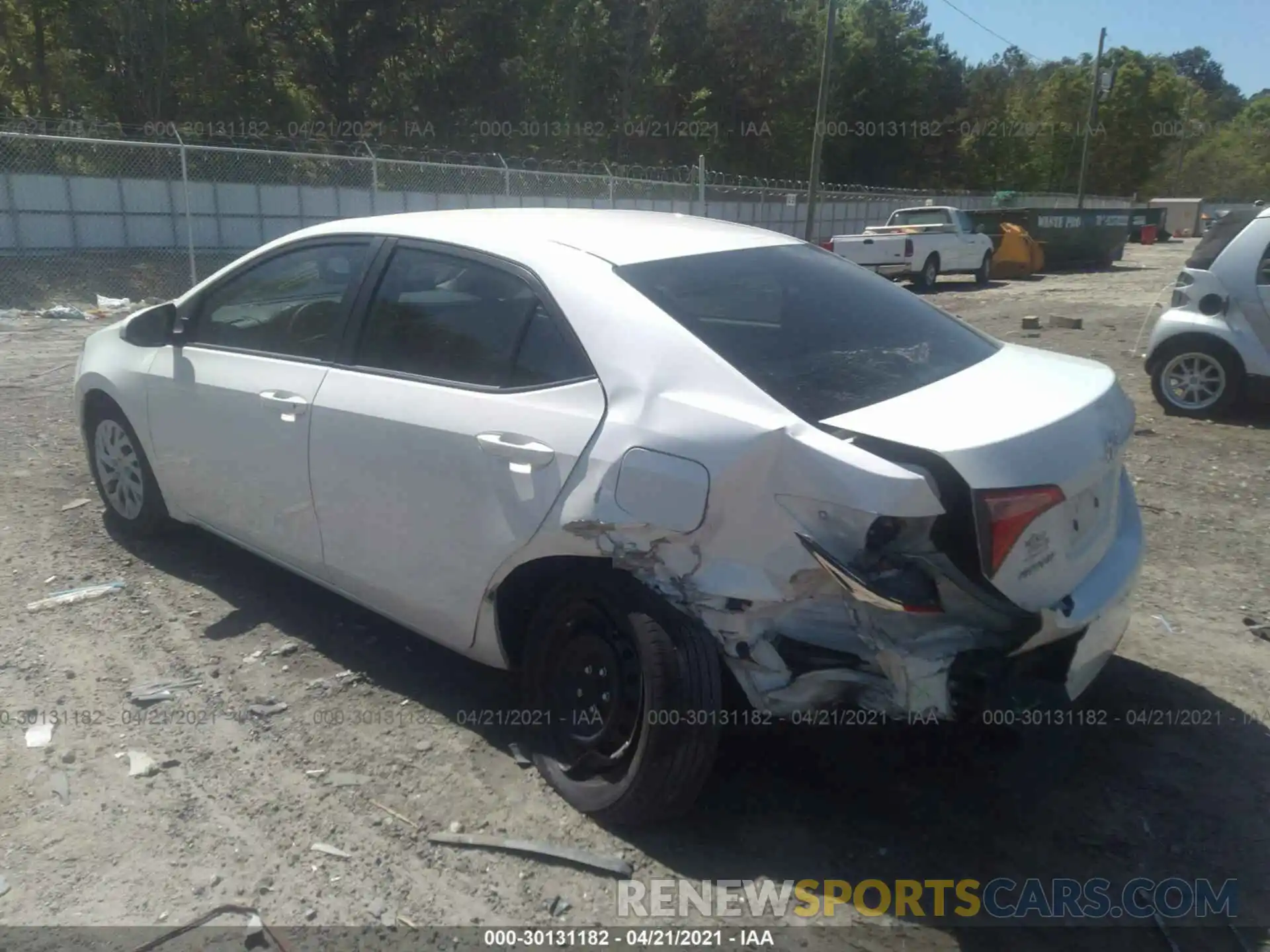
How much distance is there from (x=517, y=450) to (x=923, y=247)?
20139 millimetres

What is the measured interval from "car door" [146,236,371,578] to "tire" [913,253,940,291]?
63.3ft

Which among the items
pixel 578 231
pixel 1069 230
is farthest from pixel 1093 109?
pixel 578 231

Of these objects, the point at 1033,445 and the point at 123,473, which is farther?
the point at 123,473

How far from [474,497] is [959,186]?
62.6 metres

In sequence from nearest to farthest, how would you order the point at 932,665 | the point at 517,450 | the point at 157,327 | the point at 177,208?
1. the point at 932,665
2. the point at 517,450
3. the point at 157,327
4. the point at 177,208

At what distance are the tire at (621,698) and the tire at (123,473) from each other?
96.9 inches

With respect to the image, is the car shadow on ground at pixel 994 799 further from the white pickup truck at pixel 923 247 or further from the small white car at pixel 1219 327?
the white pickup truck at pixel 923 247

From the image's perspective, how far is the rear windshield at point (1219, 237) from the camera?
7953 millimetres

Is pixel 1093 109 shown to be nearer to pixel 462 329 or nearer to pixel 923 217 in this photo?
pixel 923 217

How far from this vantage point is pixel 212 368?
4227 mm

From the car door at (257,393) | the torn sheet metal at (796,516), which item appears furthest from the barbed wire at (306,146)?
the torn sheet metal at (796,516)

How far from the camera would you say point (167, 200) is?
1745 cm

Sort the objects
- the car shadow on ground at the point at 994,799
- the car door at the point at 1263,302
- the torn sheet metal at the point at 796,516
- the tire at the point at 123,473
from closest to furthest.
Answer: the torn sheet metal at the point at 796,516
the car shadow on ground at the point at 994,799
the tire at the point at 123,473
the car door at the point at 1263,302

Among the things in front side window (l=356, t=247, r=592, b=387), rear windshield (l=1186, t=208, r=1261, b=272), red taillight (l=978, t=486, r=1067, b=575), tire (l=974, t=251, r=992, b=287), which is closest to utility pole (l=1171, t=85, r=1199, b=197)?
tire (l=974, t=251, r=992, b=287)
